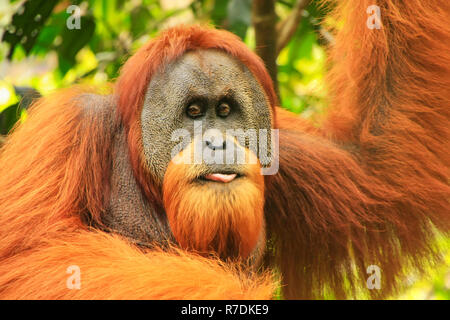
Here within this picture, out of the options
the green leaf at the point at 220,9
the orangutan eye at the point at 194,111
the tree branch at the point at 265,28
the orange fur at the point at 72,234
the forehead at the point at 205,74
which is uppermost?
the green leaf at the point at 220,9

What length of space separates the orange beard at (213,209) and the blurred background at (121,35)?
3.32ft

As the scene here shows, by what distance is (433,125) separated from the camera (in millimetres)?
3135

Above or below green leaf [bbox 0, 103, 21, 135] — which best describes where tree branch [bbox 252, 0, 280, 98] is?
above

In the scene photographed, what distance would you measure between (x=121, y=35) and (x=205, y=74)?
9.52 ft

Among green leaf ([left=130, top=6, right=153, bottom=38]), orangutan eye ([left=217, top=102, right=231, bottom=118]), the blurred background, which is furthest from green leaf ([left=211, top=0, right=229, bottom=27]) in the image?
orangutan eye ([left=217, top=102, right=231, bottom=118])

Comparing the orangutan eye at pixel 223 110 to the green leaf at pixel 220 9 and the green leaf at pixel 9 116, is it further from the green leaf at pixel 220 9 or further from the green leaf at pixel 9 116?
the green leaf at pixel 220 9

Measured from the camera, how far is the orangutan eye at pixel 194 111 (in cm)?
254

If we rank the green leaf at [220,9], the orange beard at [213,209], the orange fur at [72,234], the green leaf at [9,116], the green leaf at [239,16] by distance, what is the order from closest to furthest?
the orange fur at [72,234]
the orange beard at [213,209]
the green leaf at [9,116]
the green leaf at [239,16]
the green leaf at [220,9]

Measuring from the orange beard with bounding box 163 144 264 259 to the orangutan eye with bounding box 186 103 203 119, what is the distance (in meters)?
0.22

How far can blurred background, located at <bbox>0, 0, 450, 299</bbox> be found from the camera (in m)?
3.38

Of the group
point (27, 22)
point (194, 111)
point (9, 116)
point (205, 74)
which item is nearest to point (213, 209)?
point (194, 111)

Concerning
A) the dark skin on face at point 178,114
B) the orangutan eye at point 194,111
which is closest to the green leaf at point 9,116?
the dark skin on face at point 178,114

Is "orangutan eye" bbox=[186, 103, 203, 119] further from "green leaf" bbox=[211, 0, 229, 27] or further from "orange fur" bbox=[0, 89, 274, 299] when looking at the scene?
"green leaf" bbox=[211, 0, 229, 27]

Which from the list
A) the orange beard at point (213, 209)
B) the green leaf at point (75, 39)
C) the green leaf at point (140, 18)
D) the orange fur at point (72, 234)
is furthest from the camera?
the green leaf at point (140, 18)
